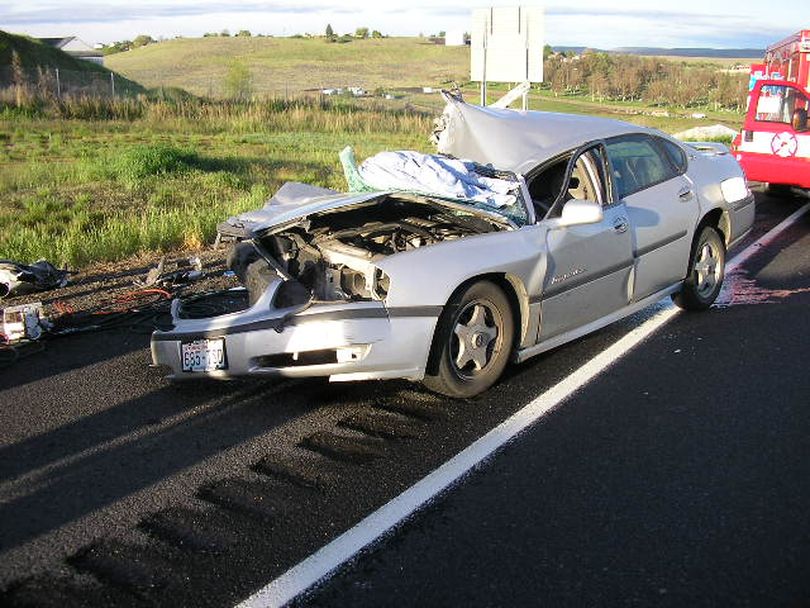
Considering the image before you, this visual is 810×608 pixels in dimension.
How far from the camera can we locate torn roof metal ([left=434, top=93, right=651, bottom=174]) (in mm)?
5914

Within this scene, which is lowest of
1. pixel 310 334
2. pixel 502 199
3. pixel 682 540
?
pixel 682 540

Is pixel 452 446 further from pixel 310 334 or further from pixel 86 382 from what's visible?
pixel 86 382

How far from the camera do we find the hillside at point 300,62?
89750 mm

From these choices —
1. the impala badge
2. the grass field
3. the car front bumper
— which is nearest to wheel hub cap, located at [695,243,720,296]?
the impala badge

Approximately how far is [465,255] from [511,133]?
156 centimetres

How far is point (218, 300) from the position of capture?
6.61 meters

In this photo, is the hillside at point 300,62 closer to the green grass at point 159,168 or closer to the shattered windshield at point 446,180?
the green grass at point 159,168

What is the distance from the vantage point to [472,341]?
16.4ft

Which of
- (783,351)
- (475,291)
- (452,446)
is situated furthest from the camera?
(783,351)

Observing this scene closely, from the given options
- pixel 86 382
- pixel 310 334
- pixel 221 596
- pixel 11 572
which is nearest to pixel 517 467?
pixel 310 334

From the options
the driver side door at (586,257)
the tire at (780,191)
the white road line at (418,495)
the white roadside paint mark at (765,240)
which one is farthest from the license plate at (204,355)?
the tire at (780,191)

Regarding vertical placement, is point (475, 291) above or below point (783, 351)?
above

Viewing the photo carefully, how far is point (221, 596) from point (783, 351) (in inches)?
177

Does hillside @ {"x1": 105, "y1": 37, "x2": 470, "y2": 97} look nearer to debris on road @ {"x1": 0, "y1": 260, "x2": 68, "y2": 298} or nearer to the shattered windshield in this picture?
debris on road @ {"x1": 0, "y1": 260, "x2": 68, "y2": 298}
